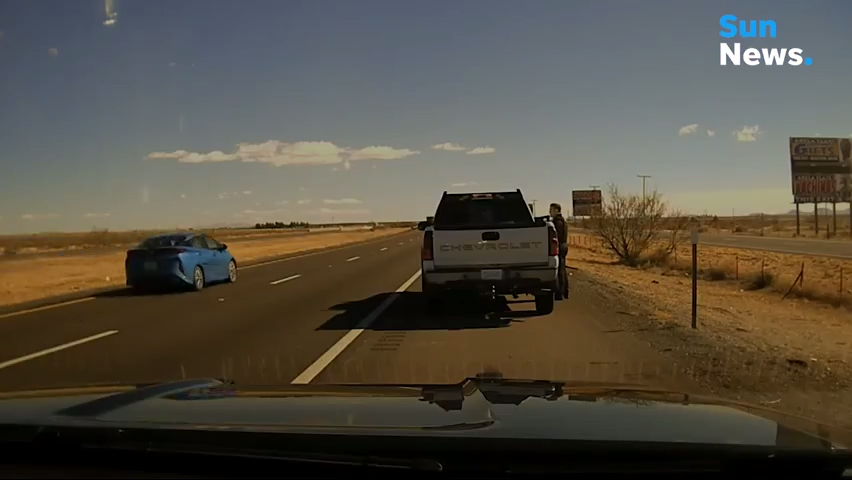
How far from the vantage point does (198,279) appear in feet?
69.2

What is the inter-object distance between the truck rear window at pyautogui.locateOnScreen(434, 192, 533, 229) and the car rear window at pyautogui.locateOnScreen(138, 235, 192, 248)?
328 inches

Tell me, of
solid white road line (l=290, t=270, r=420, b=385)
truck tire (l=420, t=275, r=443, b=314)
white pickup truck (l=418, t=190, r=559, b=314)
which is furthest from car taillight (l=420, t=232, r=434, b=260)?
solid white road line (l=290, t=270, r=420, b=385)

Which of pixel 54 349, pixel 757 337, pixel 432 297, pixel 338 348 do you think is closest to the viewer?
pixel 338 348

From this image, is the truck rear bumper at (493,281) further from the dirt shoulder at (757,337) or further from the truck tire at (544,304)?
the dirt shoulder at (757,337)

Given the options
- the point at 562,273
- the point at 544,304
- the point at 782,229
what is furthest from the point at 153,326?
the point at 782,229

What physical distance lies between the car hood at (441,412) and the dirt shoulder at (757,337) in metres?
3.07

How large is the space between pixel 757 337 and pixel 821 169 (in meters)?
66.4

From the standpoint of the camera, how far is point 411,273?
2662cm

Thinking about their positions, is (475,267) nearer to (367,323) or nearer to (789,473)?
(367,323)

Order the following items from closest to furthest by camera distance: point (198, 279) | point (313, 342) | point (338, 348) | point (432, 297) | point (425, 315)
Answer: point (338, 348)
point (313, 342)
point (432, 297)
point (425, 315)
point (198, 279)

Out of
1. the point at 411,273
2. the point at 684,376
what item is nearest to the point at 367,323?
the point at 684,376

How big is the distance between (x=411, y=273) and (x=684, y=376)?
18.0m

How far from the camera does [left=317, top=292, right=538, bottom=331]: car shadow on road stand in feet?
43.7

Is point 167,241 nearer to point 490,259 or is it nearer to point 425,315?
point 425,315
